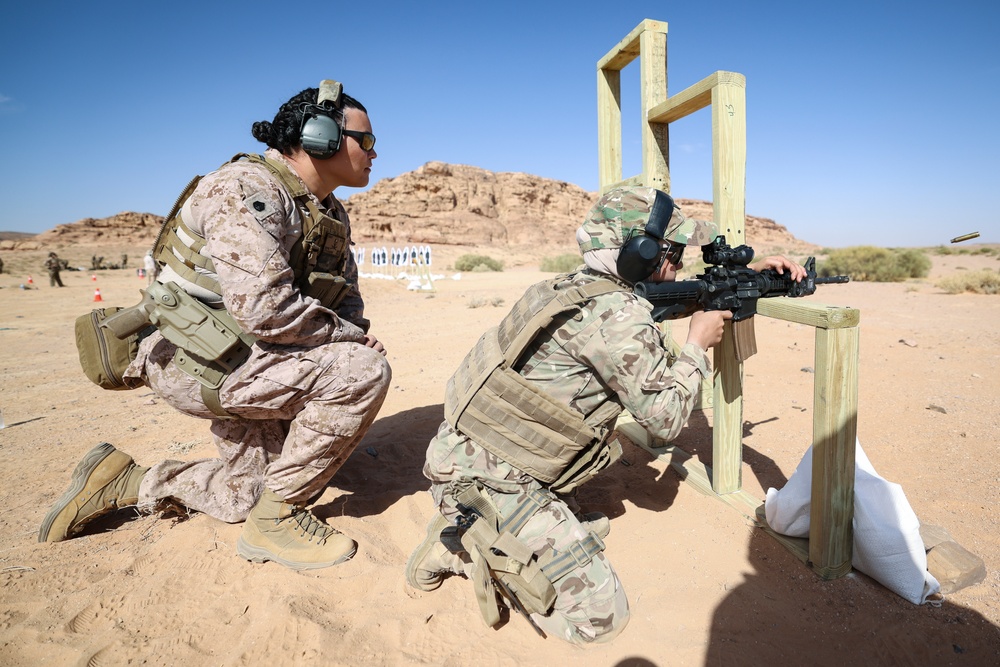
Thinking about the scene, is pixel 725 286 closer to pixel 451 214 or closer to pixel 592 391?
pixel 592 391

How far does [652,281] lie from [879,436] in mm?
2483

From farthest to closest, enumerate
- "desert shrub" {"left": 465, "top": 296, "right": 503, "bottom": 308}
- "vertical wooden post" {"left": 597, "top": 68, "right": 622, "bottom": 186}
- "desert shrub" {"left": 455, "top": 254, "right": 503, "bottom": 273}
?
"desert shrub" {"left": 455, "top": 254, "right": 503, "bottom": 273}
"desert shrub" {"left": 465, "top": 296, "right": 503, "bottom": 308}
"vertical wooden post" {"left": 597, "top": 68, "right": 622, "bottom": 186}

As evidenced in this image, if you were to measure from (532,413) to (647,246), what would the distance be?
0.82 meters

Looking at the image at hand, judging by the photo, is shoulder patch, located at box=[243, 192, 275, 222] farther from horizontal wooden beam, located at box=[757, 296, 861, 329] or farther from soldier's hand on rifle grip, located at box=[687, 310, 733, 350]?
horizontal wooden beam, located at box=[757, 296, 861, 329]

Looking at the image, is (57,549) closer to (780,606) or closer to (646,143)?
(780,606)

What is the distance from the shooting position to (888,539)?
2.25 m

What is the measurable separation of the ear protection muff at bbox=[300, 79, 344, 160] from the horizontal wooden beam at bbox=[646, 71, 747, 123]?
186cm

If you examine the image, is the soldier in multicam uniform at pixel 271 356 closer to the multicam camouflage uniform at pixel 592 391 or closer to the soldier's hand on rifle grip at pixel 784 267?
the multicam camouflage uniform at pixel 592 391

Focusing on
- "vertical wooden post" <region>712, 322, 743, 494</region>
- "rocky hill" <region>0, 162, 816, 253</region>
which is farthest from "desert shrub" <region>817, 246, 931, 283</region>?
"rocky hill" <region>0, 162, 816, 253</region>

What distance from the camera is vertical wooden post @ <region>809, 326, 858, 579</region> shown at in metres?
2.20

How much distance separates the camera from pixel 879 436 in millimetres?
3717

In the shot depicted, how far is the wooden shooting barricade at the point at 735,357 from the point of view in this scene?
222 cm

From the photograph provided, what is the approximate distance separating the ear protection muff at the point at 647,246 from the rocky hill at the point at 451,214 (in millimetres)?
55337

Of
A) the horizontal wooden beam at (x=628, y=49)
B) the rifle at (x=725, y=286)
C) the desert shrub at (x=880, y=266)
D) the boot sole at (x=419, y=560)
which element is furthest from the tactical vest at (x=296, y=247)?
the desert shrub at (x=880, y=266)
